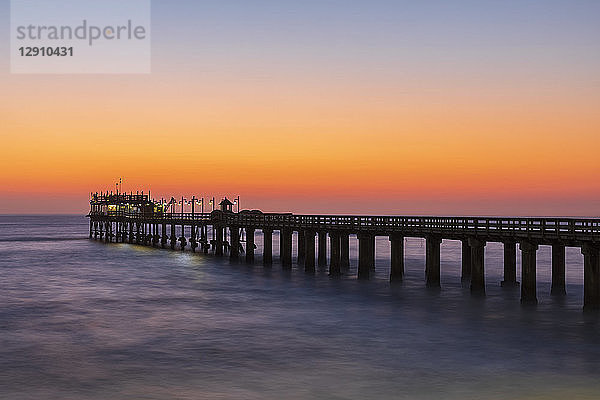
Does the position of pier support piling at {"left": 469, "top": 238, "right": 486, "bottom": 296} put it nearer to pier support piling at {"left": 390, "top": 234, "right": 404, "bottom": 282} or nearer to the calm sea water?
the calm sea water

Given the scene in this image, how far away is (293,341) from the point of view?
85.3 feet

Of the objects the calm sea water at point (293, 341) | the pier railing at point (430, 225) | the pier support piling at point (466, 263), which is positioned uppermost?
the pier railing at point (430, 225)

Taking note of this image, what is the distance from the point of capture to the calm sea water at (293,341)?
19297 mm

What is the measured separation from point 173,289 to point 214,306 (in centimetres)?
828

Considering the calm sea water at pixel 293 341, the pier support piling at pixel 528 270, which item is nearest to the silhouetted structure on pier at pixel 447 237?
the pier support piling at pixel 528 270

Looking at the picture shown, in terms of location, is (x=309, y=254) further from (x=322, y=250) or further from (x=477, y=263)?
(x=477, y=263)

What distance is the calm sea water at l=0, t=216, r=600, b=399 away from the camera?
19.3m

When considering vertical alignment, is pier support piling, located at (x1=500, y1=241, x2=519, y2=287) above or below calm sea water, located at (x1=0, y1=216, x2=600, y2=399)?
above

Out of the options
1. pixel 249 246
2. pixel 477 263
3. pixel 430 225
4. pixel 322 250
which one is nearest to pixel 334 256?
pixel 322 250

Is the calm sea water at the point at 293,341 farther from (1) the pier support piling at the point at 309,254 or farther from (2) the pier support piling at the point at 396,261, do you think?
(1) the pier support piling at the point at 309,254

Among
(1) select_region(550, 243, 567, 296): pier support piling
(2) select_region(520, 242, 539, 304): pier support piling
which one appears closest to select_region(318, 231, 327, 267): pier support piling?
(1) select_region(550, 243, 567, 296): pier support piling

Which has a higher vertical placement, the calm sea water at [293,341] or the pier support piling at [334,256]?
the pier support piling at [334,256]

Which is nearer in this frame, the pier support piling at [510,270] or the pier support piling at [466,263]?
the pier support piling at [510,270]

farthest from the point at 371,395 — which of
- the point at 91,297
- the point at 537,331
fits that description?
the point at 91,297
